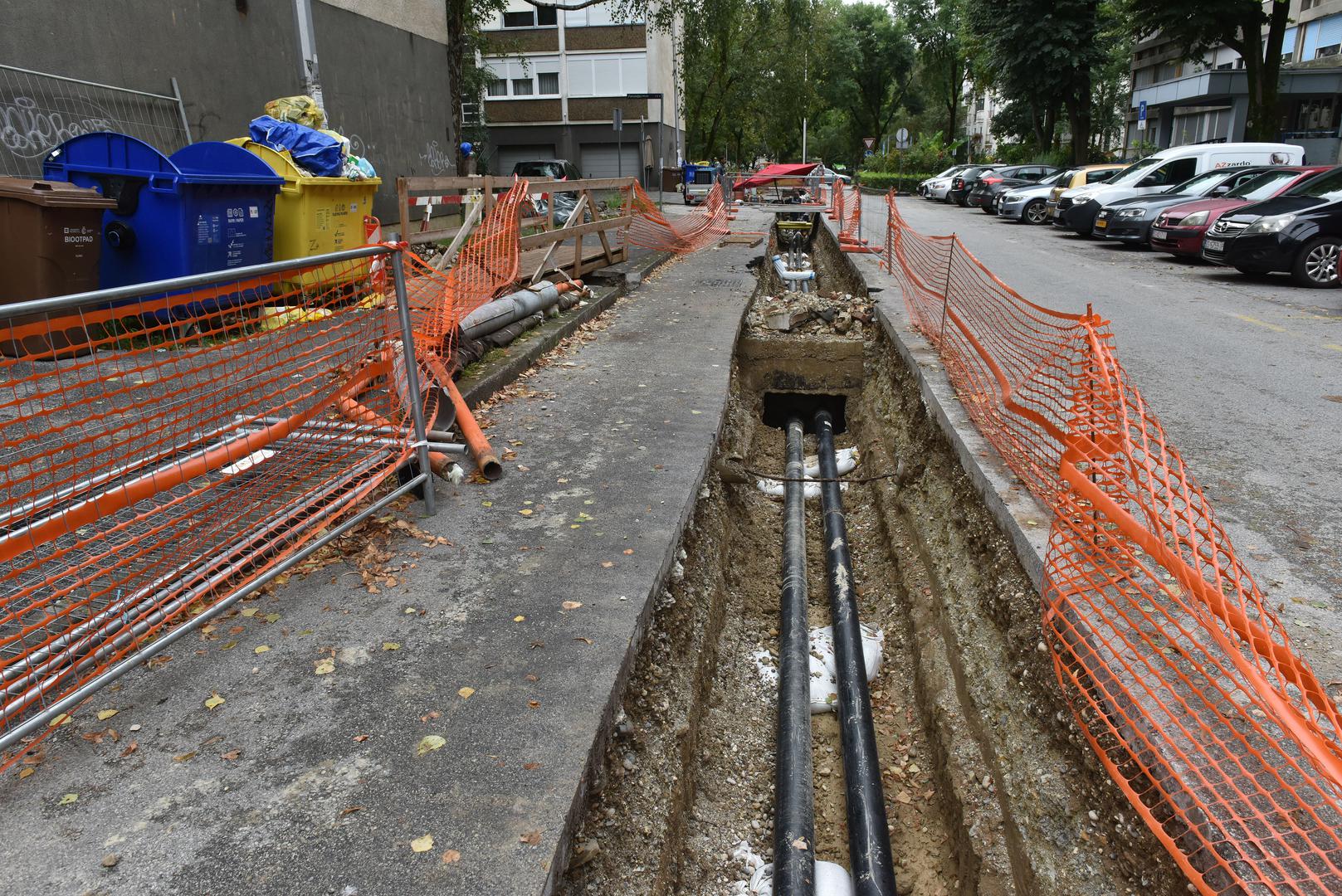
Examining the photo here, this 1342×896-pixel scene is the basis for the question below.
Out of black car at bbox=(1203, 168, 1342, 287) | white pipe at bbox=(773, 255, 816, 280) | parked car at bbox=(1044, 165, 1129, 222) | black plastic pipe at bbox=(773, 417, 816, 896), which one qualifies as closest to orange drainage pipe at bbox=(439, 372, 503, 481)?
black plastic pipe at bbox=(773, 417, 816, 896)

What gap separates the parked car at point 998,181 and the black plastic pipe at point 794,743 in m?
26.1

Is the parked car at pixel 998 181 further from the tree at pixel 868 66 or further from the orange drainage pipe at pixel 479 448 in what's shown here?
the tree at pixel 868 66

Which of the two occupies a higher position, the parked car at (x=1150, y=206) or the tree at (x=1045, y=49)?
the tree at (x=1045, y=49)

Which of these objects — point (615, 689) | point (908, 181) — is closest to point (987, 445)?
point (615, 689)

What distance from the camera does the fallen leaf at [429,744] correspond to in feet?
8.79

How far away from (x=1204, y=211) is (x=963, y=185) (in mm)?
20292

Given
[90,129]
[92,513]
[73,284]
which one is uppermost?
[90,129]

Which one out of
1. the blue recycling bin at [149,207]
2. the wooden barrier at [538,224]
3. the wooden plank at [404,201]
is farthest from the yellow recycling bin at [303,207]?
the wooden plank at [404,201]

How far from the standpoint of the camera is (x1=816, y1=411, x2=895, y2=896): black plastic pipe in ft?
11.3

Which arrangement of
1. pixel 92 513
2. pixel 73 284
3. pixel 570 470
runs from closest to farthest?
pixel 92 513
pixel 570 470
pixel 73 284

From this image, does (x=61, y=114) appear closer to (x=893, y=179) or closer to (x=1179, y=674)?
(x=1179, y=674)

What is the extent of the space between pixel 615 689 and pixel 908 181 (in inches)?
2043

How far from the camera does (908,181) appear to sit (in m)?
50.4

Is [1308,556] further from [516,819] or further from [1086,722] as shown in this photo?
[516,819]
